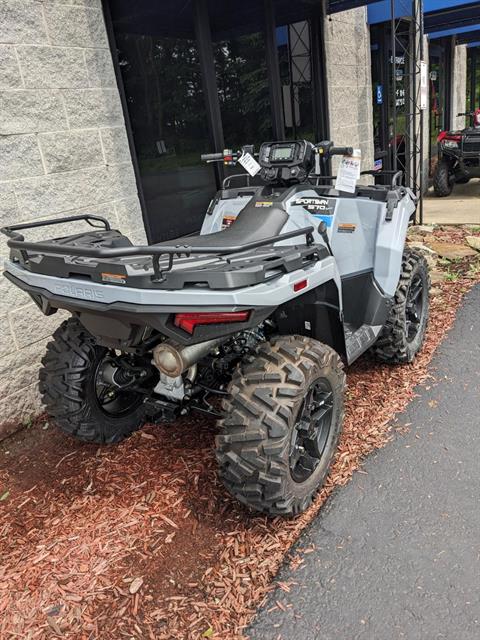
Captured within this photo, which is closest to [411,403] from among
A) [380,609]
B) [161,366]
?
[380,609]

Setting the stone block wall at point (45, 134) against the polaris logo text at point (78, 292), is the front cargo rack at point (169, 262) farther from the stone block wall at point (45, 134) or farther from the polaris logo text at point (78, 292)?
the stone block wall at point (45, 134)

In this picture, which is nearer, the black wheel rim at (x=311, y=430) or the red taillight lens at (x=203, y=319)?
the red taillight lens at (x=203, y=319)

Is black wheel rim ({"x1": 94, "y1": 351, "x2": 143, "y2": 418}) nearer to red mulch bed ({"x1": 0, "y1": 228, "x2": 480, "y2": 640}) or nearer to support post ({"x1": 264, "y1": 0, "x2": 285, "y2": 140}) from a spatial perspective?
red mulch bed ({"x1": 0, "y1": 228, "x2": 480, "y2": 640})

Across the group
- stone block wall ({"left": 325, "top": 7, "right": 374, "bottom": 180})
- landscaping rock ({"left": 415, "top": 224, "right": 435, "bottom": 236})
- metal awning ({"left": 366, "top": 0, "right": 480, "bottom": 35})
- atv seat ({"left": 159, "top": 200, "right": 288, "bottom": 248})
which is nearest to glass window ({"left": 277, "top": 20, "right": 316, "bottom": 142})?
stone block wall ({"left": 325, "top": 7, "right": 374, "bottom": 180})

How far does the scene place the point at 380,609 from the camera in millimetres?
2037

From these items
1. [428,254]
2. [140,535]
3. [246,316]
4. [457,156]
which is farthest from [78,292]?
[457,156]

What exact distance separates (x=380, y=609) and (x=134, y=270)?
5.21ft

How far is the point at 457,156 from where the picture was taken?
10312 mm

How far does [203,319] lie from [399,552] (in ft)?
4.34

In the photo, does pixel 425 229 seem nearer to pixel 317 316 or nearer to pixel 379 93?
pixel 379 93

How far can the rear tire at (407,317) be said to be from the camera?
364cm

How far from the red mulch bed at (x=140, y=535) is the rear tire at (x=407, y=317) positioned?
1.15 feet

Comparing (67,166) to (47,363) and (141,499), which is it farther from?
(141,499)

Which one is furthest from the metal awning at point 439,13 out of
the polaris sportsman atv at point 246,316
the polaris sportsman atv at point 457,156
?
the polaris sportsman atv at point 246,316
